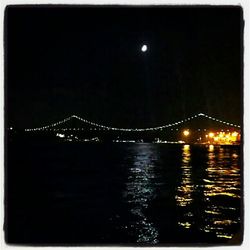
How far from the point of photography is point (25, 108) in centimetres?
243

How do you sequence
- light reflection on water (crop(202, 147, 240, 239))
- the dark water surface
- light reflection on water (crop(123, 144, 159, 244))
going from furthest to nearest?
light reflection on water (crop(123, 144, 159, 244)), light reflection on water (crop(202, 147, 240, 239)), the dark water surface

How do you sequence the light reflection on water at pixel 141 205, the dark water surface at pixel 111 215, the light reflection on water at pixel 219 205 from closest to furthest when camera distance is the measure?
the dark water surface at pixel 111 215, the light reflection on water at pixel 219 205, the light reflection on water at pixel 141 205

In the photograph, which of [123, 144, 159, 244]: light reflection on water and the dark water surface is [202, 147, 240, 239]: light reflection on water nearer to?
the dark water surface

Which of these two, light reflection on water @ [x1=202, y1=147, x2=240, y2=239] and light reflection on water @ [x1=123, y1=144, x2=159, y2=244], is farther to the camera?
light reflection on water @ [x1=123, y1=144, x2=159, y2=244]

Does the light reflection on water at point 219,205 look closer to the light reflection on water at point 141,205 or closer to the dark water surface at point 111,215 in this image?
the dark water surface at point 111,215

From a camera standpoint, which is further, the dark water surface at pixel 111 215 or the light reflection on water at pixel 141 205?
the light reflection on water at pixel 141 205

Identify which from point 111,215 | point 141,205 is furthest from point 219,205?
point 111,215

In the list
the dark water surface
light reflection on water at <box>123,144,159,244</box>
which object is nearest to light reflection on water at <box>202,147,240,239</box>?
the dark water surface

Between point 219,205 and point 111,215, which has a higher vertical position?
point 111,215

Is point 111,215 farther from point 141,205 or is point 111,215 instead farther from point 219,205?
point 219,205

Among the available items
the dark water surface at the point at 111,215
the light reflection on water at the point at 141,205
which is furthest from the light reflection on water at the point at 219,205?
the light reflection on water at the point at 141,205

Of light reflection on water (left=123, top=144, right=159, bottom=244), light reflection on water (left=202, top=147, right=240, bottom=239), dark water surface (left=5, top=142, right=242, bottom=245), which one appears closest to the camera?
dark water surface (left=5, top=142, right=242, bottom=245)
